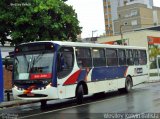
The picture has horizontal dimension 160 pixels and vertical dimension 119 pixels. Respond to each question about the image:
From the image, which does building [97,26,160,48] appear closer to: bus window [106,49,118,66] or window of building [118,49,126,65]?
window of building [118,49,126,65]

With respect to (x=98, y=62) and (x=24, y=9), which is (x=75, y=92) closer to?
(x=98, y=62)

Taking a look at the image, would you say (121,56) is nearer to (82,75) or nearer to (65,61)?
(82,75)

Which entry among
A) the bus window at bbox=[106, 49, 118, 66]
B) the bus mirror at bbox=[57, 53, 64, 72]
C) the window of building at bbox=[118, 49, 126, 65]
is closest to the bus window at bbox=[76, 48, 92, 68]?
the bus mirror at bbox=[57, 53, 64, 72]

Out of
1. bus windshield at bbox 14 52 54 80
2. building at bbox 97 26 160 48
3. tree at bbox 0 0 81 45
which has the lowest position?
bus windshield at bbox 14 52 54 80

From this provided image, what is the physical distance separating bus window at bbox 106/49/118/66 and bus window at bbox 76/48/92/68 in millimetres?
2182

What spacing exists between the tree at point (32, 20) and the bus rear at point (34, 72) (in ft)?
13.8

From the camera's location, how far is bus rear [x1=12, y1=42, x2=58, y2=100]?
1695 centimetres

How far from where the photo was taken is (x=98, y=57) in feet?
69.1

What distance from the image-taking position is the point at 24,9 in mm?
22250

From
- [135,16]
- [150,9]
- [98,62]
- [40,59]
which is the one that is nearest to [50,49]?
[40,59]

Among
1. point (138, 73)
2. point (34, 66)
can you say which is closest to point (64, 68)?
point (34, 66)

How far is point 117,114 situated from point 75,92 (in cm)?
527

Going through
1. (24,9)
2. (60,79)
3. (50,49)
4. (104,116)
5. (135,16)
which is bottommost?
(104,116)

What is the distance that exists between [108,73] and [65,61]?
438 cm
